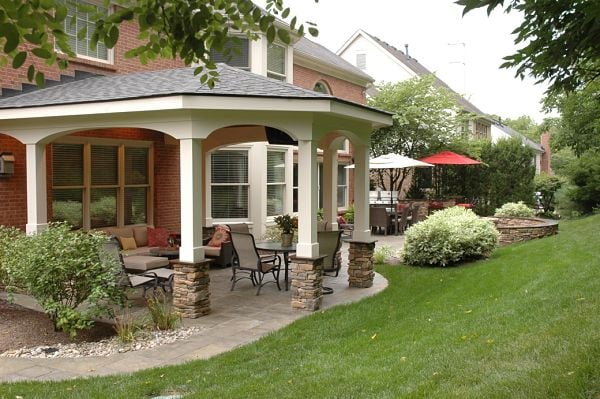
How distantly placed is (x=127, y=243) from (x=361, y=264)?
502cm

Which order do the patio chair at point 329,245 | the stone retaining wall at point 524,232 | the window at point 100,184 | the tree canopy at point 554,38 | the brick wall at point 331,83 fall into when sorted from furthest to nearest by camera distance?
the brick wall at point 331,83 → the stone retaining wall at point 524,232 → the window at point 100,184 → the patio chair at point 329,245 → the tree canopy at point 554,38

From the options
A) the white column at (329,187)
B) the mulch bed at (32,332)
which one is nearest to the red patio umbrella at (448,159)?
the white column at (329,187)

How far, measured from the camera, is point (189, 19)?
12.0 feet

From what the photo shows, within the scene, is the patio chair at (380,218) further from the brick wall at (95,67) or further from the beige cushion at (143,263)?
the beige cushion at (143,263)

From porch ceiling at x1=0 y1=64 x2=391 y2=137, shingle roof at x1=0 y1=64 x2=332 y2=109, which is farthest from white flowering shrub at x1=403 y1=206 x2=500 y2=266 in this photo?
shingle roof at x1=0 y1=64 x2=332 y2=109

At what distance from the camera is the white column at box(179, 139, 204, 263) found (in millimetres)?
7543

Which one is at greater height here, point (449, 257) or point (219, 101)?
point (219, 101)

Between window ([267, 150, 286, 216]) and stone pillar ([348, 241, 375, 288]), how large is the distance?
647 centimetres

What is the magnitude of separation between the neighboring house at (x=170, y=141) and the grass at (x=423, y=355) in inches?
67.7

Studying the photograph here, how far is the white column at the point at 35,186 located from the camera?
8.84m

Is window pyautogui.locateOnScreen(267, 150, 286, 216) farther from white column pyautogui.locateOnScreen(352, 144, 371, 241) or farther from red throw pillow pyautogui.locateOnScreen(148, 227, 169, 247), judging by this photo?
white column pyautogui.locateOnScreen(352, 144, 371, 241)

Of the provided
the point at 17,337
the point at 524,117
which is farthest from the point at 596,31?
the point at 524,117

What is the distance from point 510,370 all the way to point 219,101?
4823mm

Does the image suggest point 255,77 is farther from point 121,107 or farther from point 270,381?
point 270,381
